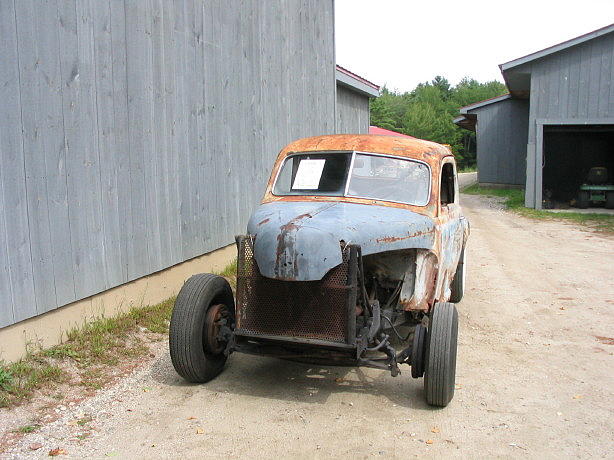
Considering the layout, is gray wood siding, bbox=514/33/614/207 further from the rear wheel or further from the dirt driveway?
the dirt driveway

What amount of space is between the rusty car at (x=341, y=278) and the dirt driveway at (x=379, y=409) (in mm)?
309

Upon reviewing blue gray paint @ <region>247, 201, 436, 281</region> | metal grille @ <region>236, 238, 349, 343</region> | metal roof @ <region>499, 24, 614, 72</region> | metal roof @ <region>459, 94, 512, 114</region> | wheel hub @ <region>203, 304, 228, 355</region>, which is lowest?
wheel hub @ <region>203, 304, 228, 355</region>

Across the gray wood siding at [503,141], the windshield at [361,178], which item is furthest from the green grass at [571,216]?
the windshield at [361,178]

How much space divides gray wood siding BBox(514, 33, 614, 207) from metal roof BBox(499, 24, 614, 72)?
21 centimetres

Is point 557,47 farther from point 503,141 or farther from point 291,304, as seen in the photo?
point 291,304

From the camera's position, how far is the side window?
19.8 feet

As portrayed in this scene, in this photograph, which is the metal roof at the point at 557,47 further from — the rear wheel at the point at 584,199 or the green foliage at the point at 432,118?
the green foliage at the point at 432,118

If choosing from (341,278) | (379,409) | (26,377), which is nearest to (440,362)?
Result: (379,409)

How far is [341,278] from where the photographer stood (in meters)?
4.41

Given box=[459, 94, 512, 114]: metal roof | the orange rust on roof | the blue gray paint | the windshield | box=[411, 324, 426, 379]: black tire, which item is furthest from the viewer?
box=[459, 94, 512, 114]: metal roof

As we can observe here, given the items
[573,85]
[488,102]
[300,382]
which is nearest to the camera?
[300,382]

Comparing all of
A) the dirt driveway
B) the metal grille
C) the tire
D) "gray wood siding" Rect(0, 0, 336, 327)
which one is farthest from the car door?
"gray wood siding" Rect(0, 0, 336, 327)

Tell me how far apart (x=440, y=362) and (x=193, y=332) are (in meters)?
1.90

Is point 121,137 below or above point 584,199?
above
